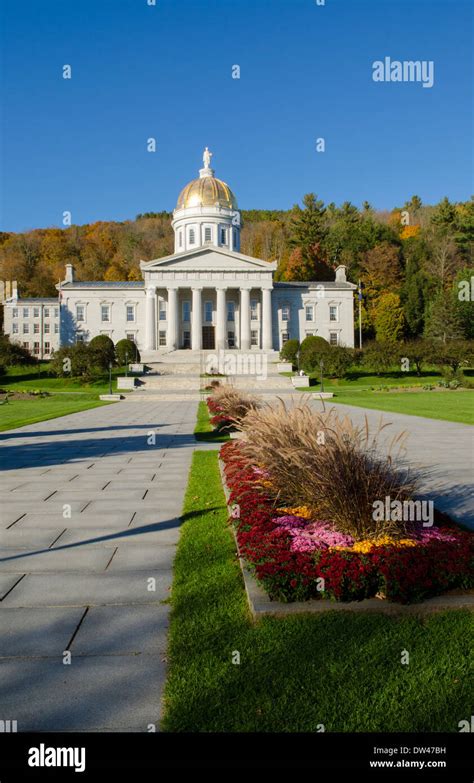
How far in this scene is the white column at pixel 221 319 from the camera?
6944cm

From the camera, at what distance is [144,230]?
332 ft

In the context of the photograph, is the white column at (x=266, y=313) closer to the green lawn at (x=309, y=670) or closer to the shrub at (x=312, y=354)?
the shrub at (x=312, y=354)

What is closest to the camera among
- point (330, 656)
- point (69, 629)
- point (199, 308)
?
point (330, 656)

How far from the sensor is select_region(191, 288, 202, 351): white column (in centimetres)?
6906

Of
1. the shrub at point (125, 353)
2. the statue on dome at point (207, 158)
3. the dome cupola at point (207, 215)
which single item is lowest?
the shrub at point (125, 353)

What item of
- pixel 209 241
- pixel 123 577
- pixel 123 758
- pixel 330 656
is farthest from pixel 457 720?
pixel 209 241

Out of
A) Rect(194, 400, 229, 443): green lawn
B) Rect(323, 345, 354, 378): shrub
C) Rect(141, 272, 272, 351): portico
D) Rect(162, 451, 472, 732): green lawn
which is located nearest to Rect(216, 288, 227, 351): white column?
Rect(141, 272, 272, 351): portico

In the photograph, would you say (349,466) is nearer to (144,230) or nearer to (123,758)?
(123,758)

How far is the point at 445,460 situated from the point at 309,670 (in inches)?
331

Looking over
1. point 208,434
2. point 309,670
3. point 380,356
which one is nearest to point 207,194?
point 380,356

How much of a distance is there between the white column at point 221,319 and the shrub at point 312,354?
15.9 meters

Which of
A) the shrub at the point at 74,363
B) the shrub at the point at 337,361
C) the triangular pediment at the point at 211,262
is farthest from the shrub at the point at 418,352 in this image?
the shrub at the point at 74,363

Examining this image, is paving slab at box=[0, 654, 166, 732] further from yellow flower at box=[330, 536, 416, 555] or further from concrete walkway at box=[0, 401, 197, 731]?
yellow flower at box=[330, 536, 416, 555]

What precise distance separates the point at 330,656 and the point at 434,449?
9.67m
